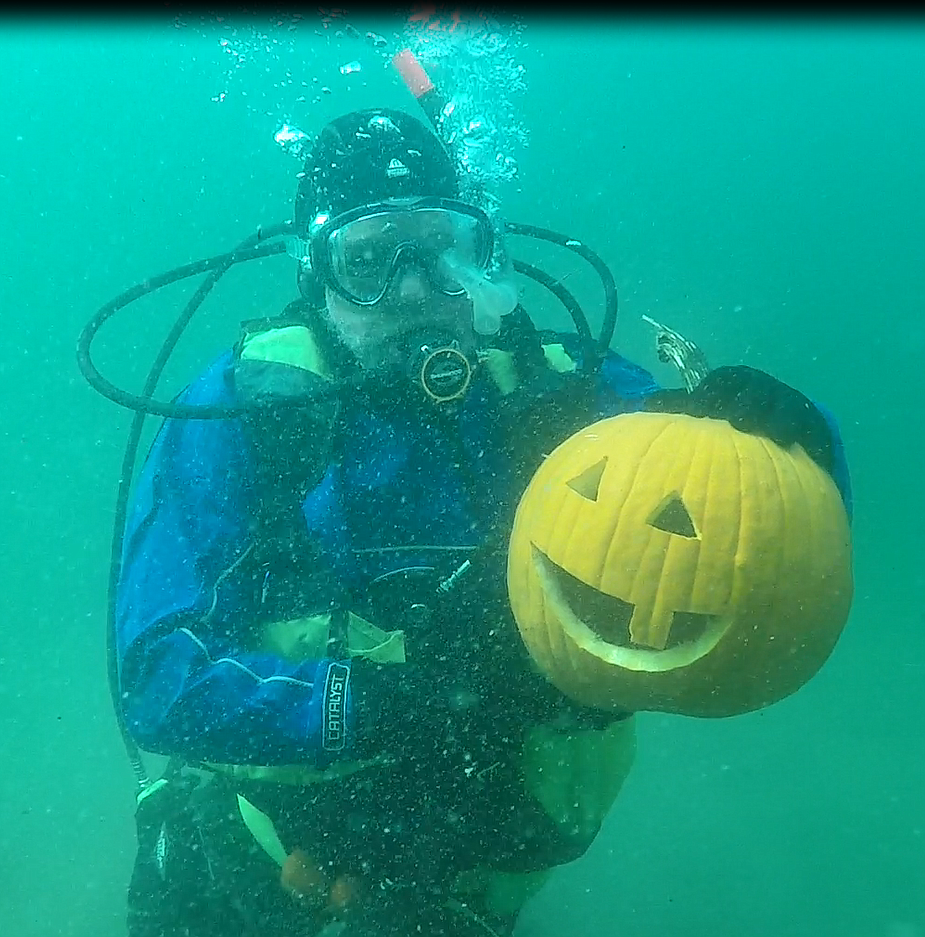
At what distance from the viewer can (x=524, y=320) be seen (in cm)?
284

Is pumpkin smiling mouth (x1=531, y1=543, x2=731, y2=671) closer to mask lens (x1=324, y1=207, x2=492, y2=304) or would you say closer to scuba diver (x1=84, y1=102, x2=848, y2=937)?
scuba diver (x1=84, y1=102, x2=848, y2=937)

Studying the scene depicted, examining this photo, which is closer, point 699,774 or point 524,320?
point 524,320

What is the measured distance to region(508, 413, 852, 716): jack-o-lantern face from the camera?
65.4 inches

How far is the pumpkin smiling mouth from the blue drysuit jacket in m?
0.61

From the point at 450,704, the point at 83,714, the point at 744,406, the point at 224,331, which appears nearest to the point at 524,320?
the point at 744,406

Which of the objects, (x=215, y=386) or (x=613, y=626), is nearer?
(x=613, y=626)

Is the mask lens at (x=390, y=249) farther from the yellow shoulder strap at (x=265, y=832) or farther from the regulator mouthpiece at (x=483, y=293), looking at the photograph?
the yellow shoulder strap at (x=265, y=832)

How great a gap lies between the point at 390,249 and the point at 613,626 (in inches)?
64.6

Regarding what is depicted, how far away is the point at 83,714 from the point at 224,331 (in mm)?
21932

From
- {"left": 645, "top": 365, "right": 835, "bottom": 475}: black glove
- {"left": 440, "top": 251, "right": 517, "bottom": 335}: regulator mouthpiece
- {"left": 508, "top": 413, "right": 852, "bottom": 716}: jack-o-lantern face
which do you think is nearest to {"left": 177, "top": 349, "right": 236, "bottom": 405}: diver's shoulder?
{"left": 440, "top": 251, "right": 517, "bottom": 335}: regulator mouthpiece

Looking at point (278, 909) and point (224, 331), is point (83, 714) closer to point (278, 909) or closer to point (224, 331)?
point (278, 909)

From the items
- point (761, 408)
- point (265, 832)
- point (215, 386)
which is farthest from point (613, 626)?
point (215, 386)

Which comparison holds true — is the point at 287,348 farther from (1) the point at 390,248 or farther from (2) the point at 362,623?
(2) the point at 362,623

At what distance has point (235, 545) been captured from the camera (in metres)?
2.38
